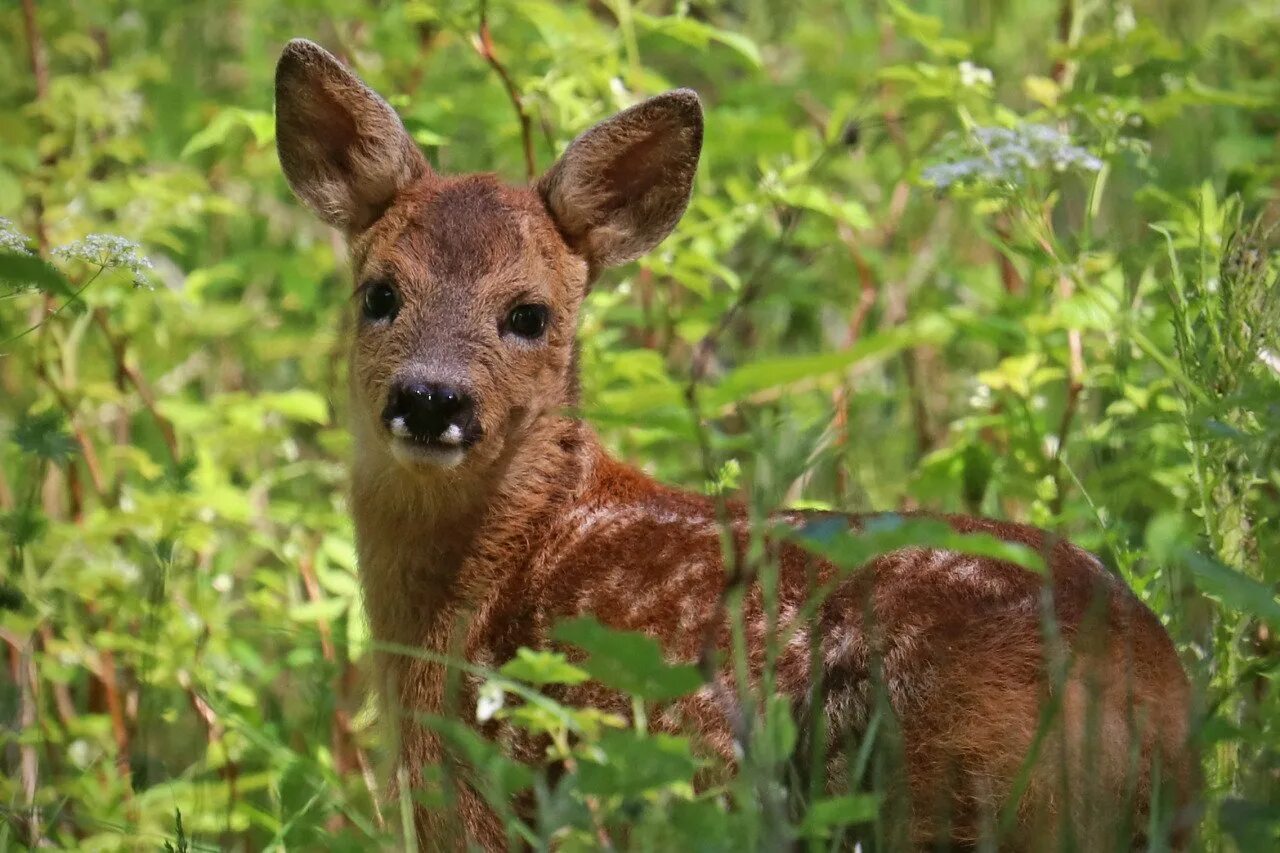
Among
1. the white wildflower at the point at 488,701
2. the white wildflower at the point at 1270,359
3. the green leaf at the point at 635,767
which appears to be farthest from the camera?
the white wildflower at the point at 1270,359

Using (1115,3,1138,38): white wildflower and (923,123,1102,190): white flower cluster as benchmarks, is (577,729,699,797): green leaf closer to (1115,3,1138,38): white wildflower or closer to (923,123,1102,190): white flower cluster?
(923,123,1102,190): white flower cluster

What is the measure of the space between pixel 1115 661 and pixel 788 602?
0.78 meters

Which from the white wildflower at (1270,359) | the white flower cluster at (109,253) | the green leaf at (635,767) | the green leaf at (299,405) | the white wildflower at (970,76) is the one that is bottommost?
the green leaf at (299,405)

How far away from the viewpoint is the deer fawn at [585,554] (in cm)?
331

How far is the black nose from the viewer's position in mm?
4039

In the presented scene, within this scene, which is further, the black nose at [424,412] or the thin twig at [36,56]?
the thin twig at [36,56]

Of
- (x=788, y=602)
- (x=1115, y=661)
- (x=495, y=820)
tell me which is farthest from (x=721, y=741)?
(x=1115, y=661)

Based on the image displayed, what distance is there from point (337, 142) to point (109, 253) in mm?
1301

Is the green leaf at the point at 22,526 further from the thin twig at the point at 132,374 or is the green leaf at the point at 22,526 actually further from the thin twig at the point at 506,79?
the thin twig at the point at 506,79

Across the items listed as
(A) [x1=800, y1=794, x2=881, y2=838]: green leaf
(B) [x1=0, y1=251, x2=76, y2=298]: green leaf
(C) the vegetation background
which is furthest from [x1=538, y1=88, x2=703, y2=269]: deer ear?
(A) [x1=800, y1=794, x2=881, y2=838]: green leaf

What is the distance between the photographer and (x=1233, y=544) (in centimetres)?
384

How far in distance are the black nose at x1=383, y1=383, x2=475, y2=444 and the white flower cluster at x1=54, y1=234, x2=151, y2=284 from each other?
686mm

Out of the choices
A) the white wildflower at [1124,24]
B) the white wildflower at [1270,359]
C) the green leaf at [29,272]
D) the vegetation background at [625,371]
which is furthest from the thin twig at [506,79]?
the green leaf at [29,272]

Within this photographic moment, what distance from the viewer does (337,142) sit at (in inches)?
194
